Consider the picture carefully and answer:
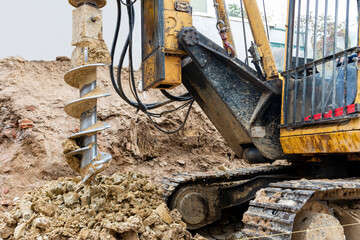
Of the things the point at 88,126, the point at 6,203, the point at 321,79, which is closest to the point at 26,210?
the point at 88,126

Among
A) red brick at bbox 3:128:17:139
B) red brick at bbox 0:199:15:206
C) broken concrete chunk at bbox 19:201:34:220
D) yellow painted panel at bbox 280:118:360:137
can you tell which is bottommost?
broken concrete chunk at bbox 19:201:34:220

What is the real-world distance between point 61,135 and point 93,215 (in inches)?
88.0

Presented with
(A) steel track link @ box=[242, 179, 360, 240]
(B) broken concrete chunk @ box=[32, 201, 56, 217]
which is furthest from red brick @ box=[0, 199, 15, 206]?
(A) steel track link @ box=[242, 179, 360, 240]

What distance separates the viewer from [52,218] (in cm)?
314

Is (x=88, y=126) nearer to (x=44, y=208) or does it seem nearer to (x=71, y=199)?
(x=71, y=199)

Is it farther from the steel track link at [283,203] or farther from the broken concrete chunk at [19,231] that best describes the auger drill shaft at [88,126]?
the steel track link at [283,203]

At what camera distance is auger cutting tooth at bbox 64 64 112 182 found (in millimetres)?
3191

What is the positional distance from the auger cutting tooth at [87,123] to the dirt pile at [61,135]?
144cm

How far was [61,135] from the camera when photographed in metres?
5.12

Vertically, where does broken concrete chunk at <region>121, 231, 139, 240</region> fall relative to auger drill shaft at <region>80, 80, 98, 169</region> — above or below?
below

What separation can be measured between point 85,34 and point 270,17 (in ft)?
21.1

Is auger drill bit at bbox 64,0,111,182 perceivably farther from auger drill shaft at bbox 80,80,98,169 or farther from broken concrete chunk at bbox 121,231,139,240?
broken concrete chunk at bbox 121,231,139,240

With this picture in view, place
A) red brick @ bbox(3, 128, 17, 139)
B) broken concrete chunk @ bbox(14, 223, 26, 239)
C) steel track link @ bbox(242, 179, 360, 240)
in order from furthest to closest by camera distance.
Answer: red brick @ bbox(3, 128, 17, 139), broken concrete chunk @ bbox(14, 223, 26, 239), steel track link @ bbox(242, 179, 360, 240)

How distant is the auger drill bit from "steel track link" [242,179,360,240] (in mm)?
1271
